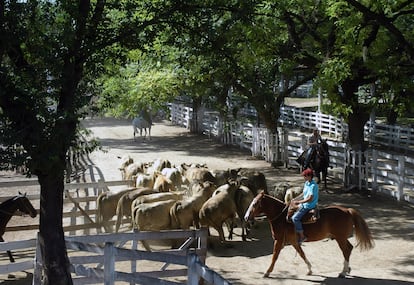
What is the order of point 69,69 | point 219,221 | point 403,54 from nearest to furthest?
point 69,69 → point 219,221 → point 403,54

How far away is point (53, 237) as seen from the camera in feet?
27.2

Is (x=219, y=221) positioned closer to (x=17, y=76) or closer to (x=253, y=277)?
(x=253, y=277)

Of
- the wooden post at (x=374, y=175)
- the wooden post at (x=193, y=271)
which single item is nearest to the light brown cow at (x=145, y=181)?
the wooden post at (x=374, y=175)

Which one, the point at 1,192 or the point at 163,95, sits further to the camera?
the point at 163,95

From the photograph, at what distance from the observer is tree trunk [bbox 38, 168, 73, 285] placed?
817cm

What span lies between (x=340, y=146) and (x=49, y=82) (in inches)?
655

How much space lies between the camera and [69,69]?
26.0 ft

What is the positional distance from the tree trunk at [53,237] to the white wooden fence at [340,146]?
11.6 meters

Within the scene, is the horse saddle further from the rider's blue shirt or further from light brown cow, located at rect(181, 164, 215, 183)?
light brown cow, located at rect(181, 164, 215, 183)

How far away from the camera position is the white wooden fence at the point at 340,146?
1781 centimetres

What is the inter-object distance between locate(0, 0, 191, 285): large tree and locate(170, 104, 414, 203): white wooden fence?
1112cm

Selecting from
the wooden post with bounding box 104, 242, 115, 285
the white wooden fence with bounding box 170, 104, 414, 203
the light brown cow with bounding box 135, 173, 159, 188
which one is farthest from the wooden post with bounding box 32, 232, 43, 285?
the white wooden fence with bounding box 170, 104, 414, 203

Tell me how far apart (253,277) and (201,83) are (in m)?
12.6

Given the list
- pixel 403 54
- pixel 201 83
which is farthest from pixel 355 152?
pixel 201 83
